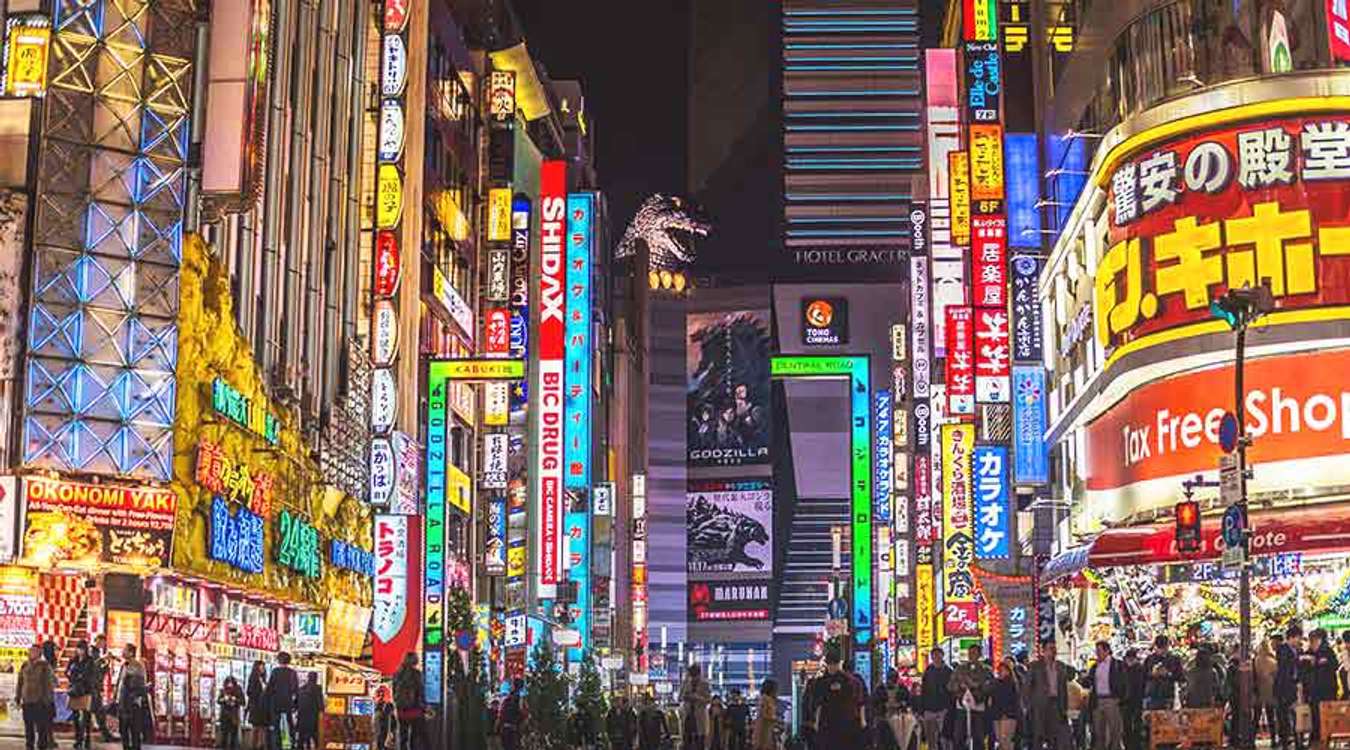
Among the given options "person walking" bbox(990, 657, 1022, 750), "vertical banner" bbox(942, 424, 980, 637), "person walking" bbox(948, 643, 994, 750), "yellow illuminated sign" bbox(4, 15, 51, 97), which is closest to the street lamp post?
"person walking" bbox(990, 657, 1022, 750)

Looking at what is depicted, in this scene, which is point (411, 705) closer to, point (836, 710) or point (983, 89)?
point (836, 710)

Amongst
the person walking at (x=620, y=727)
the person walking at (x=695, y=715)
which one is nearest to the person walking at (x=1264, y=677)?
the person walking at (x=695, y=715)

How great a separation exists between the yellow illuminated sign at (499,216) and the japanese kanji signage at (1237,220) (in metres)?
36.4

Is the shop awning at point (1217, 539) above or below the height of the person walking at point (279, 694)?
above

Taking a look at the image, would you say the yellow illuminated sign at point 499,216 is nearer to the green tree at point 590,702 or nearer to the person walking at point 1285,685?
the green tree at point 590,702

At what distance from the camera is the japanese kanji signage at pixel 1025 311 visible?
1908 inches

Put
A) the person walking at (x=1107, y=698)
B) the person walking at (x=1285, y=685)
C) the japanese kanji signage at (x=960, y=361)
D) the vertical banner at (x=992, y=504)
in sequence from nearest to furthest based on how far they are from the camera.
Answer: the person walking at (x=1285, y=685)
the person walking at (x=1107, y=698)
the vertical banner at (x=992, y=504)
the japanese kanji signage at (x=960, y=361)

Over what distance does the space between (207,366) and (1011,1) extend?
27849mm

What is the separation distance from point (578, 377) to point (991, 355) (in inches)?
1357

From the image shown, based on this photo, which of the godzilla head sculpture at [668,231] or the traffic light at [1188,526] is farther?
the godzilla head sculpture at [668,231]

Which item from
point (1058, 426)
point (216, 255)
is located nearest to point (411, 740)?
point (216, 255)

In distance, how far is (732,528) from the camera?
138875mm

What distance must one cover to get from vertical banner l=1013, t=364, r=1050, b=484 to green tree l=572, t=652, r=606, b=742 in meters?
12.5

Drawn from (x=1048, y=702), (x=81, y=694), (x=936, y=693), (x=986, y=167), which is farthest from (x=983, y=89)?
(x=81, y=694)
